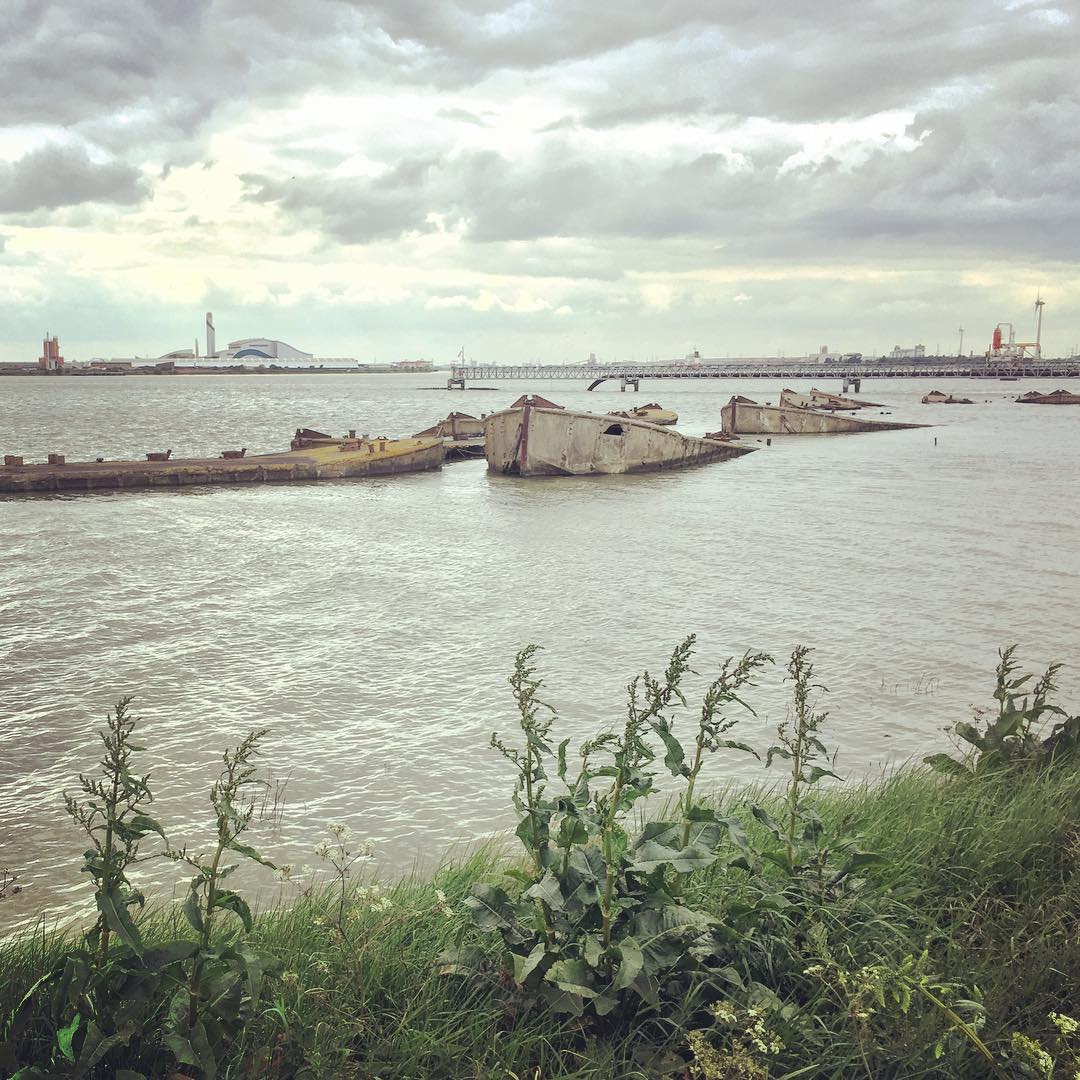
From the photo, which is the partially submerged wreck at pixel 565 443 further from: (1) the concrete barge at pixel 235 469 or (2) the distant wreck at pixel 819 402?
(2) the distant wreck at pixel 819 402

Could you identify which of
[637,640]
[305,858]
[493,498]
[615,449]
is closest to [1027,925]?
[305,858]

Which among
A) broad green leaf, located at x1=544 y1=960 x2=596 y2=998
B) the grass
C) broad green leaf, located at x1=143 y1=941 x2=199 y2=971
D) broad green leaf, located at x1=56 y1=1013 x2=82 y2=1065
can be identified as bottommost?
the grass

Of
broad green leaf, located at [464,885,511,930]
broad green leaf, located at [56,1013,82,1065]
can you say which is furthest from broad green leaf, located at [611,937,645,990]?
broad green leaf, located at [56,1013,82,1065]

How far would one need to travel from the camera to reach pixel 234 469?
27469 mm

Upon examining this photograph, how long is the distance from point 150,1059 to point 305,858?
2784mm

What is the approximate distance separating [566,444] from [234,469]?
10.0 meters

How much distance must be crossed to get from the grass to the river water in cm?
200

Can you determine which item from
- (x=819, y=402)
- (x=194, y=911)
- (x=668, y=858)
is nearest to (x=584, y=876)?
(x=668, y=858)

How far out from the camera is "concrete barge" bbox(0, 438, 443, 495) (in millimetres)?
25156

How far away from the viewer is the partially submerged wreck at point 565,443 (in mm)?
28562

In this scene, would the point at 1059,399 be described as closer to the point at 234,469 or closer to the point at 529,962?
the point at 234,469

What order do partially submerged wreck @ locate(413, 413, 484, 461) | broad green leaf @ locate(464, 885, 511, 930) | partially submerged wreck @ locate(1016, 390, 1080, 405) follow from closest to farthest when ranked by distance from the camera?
broad green leaf @ locate(464, 885, 511, 930) < partially submerged wreck @ locate(413, 413, 484, 461) < partially submerged wreck @ locate(1016, 390, 1080, 405)

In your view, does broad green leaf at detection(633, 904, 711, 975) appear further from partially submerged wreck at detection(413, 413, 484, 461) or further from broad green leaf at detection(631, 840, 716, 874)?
partially submerged wreck at detection(413, 413, 484, 461)

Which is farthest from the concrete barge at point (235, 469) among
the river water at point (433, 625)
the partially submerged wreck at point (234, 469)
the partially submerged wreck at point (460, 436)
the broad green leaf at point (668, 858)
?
the broad green leaf at point (668, 858)
